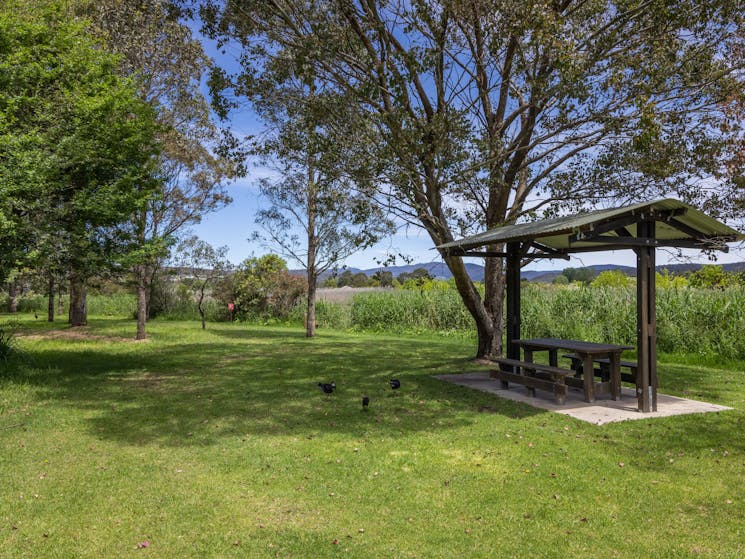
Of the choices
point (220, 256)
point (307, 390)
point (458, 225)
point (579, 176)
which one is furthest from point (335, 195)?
point (220, 256)

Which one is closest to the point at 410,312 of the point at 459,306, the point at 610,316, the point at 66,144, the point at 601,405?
the point at 459,306

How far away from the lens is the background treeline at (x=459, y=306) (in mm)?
12703

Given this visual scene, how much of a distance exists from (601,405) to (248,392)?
5093mm

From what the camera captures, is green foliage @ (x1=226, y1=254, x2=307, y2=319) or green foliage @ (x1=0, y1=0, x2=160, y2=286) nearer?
green foliage @ (x1=0, y1=0, x2=160, y2=286)

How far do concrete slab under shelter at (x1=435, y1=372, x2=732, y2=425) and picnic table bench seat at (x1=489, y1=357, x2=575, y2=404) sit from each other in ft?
0.43

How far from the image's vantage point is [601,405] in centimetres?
710

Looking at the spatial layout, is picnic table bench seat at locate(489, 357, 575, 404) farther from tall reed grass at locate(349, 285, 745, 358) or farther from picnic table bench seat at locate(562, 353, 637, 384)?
tall reed grass at locate(349, 285, 745, 358)

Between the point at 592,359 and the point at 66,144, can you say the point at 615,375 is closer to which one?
the point at 592,359

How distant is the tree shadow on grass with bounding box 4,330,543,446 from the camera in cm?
618

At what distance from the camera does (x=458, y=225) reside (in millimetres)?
11242

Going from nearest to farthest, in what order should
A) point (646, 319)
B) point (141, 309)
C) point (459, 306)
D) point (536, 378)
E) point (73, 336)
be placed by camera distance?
point (646, 319)
point (536, 378)
point (73, 336)
point (141, 309)
point (459, 306)

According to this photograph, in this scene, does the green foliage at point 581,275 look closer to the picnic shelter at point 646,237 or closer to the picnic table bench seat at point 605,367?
the picnic table bench seat at point 605,367

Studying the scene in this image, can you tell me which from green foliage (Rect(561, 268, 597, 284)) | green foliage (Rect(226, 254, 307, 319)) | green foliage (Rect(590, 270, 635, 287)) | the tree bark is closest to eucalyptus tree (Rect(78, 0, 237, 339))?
the tree bark

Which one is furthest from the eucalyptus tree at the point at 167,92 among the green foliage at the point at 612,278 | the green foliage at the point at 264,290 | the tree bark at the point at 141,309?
the green foliage at the point at 612,278
